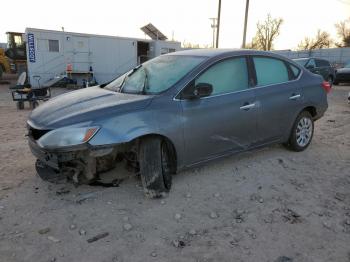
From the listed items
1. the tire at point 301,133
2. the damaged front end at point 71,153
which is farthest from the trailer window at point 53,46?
the tire at point 301,133

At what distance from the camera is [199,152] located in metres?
3.95

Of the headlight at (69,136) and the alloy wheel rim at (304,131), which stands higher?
the headlight at (69,136)

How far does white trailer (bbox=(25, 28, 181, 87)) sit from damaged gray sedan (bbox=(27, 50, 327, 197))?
14741 millimetres

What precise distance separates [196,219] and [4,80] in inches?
879

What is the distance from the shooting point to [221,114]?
4.05 m

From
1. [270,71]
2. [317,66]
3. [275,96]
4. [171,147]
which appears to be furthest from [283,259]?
[317,66]

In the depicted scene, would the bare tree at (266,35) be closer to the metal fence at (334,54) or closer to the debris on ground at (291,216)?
the metal fence at (334,54)

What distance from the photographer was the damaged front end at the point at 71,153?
323 centimetres

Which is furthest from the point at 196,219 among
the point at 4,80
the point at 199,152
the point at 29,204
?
the point at 4,80

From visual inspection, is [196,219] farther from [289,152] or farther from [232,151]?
[289,152]

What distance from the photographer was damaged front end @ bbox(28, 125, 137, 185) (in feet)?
10.6

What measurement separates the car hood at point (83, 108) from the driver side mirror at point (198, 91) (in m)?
0.44

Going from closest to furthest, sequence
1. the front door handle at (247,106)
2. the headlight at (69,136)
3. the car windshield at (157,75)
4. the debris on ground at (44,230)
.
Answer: the debris on ground at (44,230)
the headlight at (69,136)
the car windshield at (157,75)
the front door handle at (247,106)

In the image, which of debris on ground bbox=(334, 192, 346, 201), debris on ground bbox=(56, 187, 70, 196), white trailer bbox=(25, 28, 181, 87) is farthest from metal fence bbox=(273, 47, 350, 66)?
debris on ground bbox=(56, 187, 70, 196)
